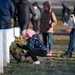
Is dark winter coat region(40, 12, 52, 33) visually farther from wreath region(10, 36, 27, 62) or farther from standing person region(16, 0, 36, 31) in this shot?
wreath region(10, 36, 27, 62)

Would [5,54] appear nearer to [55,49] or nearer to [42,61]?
[42,61]

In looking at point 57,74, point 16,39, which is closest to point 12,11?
point 16,39

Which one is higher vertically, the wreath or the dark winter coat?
the dark winter coat

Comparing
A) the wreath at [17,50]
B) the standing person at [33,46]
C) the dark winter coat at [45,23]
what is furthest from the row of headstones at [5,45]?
the dark winter coat at [45,23]

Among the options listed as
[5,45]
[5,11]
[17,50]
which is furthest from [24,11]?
[5,45]

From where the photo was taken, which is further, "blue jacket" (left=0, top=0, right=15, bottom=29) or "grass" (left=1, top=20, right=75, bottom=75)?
"blue jacket" (left=0, top=0, right=15, bottom=29)

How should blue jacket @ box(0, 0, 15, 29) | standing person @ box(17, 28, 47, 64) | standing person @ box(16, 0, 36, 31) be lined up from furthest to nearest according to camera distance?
1. standing person @ box(16, 0, 36, 31)
2. blue jacket @ box(0, 0, 15, 29)
3. standing person @ box(17, 28, 47, 64)

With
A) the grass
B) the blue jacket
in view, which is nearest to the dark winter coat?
the grass

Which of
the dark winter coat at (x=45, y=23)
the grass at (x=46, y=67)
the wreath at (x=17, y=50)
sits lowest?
the grass at (x=46, y=67)

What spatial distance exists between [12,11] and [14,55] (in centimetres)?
237

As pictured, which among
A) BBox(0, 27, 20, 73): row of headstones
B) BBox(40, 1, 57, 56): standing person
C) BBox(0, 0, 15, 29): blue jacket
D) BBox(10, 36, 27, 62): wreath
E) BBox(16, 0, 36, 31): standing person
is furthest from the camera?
BBox(16, 0, 36, 31): standing person

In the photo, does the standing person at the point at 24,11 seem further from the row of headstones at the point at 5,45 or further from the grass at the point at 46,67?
the row of headstones at the point at 5,45

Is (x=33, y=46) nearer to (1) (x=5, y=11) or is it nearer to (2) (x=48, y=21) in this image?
(2) (x=48, y=21)

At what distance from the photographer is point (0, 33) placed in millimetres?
10492
